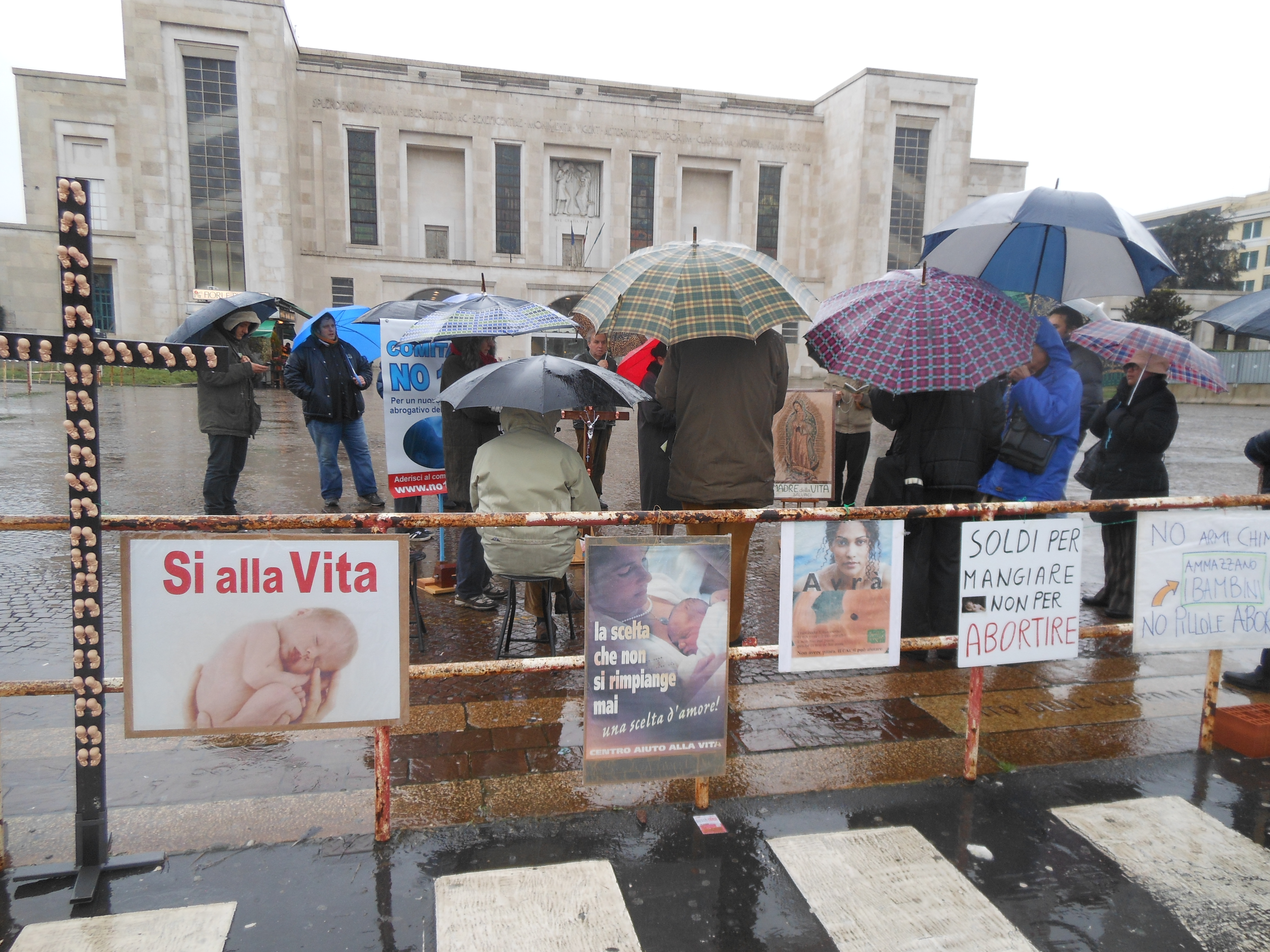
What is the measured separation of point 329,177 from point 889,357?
151 ft

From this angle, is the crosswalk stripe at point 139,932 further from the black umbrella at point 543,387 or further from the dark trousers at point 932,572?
the dark trousers at point 932,572

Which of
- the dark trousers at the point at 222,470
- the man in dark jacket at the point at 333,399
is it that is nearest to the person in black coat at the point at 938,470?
→ the man in dark jacket at the point at 333,399

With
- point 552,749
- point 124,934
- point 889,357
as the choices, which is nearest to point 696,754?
point 552,749

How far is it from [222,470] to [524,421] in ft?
13.5

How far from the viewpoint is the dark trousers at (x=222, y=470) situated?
712cm

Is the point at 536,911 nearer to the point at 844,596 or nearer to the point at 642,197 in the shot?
the point at 844,596

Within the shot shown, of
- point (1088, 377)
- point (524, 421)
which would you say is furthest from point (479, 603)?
point (1088, 377)

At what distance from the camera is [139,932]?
Answer: 7.98ft

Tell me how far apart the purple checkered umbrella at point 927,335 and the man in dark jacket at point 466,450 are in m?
2.24

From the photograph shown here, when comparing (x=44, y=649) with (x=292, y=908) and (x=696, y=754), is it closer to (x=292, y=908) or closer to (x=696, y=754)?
(x=292, y=908)

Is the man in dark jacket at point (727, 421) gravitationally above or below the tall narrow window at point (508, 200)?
below

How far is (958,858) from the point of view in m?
2.96

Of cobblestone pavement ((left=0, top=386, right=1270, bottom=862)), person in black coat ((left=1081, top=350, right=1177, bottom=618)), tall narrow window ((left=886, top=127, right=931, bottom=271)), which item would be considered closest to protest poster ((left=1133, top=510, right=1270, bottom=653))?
cobblestone pavement ((left=0, top=386, right=1270, bottom=862))

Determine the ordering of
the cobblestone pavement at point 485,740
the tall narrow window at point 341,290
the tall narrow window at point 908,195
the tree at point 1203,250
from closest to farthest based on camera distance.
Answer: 1. the cobblestone pavement at point 485,740
2. the tall narrow window at point 341,290
3. the tall narrow window at point 908,195
4. the tree at point 1203,250
